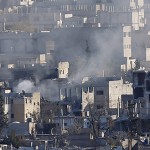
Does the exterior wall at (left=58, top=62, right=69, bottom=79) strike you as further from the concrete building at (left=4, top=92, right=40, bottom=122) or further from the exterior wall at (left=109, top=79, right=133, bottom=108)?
the concrete building at (left=4, top=92, right=40, bottom=122)

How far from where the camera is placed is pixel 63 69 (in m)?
41.8

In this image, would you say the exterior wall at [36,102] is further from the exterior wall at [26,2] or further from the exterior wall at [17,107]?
the exterior wall at [26,2]

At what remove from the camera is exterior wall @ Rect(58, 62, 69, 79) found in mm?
41153

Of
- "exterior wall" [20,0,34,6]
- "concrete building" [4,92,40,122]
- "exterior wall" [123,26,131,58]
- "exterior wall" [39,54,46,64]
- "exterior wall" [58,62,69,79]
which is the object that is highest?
"exterior wall" [20,0,34,6]

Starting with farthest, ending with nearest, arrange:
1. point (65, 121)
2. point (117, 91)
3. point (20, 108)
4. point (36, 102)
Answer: point (117, 91), point (36, 102), point (20, 108), point (65, 121)

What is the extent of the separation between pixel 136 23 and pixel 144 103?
19962 millimetres

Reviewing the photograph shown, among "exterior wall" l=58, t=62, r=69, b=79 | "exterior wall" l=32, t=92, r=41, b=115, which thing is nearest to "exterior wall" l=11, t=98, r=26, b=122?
"exterior wall" l=32, t=92, r=41, b=115

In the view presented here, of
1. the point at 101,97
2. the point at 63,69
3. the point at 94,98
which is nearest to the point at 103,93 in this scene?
the point at 101,97

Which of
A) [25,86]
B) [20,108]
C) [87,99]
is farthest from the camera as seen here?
[25,86]

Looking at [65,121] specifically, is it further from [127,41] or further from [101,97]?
[127,41]

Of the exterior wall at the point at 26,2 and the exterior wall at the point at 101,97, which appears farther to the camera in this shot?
the exterior wall at the point at 26,2

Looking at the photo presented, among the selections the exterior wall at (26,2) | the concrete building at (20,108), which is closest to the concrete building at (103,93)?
the concrete building at (20,108)

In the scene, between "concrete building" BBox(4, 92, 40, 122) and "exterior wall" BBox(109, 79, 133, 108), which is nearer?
"concrete building" BBox(4, 92, 40, 122)

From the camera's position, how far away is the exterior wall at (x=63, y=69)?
1620 inches
